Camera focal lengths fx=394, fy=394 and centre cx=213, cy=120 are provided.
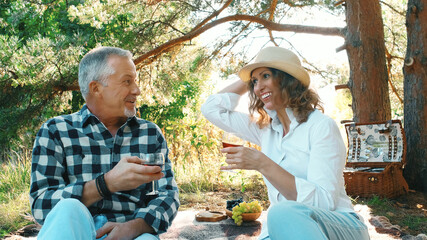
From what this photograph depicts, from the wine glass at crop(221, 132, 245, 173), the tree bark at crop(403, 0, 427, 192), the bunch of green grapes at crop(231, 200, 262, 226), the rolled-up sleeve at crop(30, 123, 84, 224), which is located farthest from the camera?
the tree bark at crop(403, 0, 427, 192)

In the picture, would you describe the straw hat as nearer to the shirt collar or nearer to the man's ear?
the shirt collar

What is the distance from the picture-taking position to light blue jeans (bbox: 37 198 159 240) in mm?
1448

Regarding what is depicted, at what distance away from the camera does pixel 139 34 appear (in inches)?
239

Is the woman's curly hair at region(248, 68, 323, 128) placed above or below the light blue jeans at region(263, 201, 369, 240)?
above

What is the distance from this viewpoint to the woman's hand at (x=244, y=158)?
177 cm

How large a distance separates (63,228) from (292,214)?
0.88 meters

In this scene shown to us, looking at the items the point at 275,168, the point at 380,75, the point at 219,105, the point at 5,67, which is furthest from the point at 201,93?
the point at 275,168

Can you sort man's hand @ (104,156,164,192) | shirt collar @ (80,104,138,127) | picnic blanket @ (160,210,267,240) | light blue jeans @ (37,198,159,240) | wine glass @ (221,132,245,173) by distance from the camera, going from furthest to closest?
picnic blanket @ (160,210,267,240), shirt collar @ (80,104,138,127), wine glass @ (221,132,245,173), man's hand @ (104,156,164,192), light blue jeans @ (37,198,159,240)

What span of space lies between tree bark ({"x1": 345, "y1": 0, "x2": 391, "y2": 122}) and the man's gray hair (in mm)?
4502

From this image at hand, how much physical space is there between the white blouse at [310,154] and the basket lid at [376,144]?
3512 millimetres

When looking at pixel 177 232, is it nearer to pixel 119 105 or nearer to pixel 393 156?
pixel 119 105

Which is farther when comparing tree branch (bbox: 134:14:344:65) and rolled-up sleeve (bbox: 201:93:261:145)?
tree branch (bbox: 134:14:344:65)

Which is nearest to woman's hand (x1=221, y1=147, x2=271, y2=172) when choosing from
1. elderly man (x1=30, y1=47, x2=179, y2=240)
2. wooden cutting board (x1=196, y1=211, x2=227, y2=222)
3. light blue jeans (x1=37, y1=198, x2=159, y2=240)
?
elderly man (x1=30, y1=47, x2=179, y2=240)

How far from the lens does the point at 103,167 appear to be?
6.27ft
